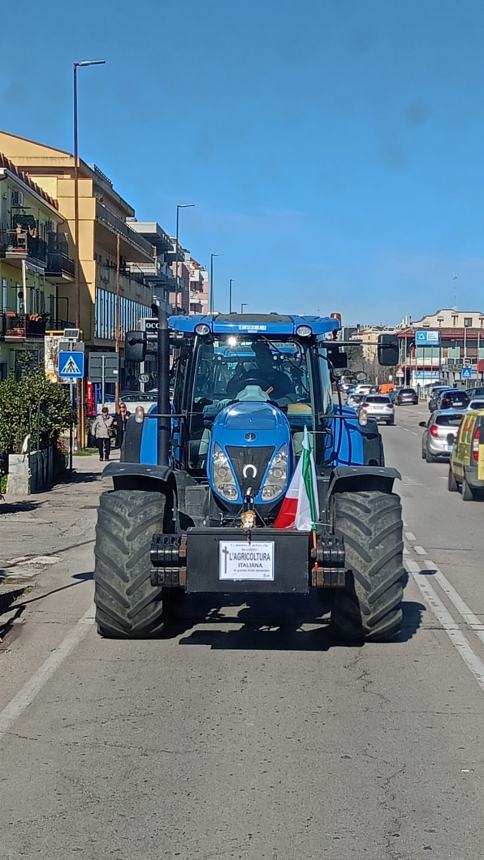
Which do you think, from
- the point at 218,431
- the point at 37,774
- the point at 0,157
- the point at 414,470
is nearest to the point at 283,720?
the point at 37,774

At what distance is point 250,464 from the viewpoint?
8.37 meters

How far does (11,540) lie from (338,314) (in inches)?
241

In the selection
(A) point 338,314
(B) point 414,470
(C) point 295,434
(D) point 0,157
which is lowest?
(B) point 414,470

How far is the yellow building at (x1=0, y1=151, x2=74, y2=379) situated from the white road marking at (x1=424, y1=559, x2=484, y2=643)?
2941 centimetres

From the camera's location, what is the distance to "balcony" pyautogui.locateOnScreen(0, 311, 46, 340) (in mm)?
42875

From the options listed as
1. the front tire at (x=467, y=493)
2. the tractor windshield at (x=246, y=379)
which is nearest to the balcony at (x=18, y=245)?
the front tire at (x=467, y=493)

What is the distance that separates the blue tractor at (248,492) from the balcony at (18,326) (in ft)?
110

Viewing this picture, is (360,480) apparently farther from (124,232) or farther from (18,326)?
(124,232)

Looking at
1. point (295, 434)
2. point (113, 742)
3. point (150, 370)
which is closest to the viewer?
point (113, 742)

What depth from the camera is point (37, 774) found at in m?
5.68

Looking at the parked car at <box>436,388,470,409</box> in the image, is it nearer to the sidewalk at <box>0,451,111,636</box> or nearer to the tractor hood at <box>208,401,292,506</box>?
the sidewalk at <box>0,451,111,636</box>

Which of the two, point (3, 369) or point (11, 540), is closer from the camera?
point (11, 540)

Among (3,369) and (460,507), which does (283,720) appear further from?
(3,369)

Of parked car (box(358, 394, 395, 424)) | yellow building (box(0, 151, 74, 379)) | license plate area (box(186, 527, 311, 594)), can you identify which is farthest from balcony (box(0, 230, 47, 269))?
license plate area (box(186, 527, 311, 594))
